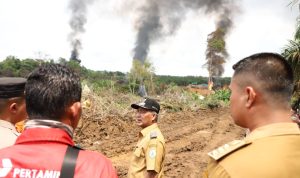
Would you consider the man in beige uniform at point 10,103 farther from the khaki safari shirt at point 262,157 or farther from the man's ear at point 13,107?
the khaki safari shirt at point 262,157

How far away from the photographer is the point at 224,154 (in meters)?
1.65

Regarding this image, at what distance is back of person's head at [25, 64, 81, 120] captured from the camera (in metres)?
1.75

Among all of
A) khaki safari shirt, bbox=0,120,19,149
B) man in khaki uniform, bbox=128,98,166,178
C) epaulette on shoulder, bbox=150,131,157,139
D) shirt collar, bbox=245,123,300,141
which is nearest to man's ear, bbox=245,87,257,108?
shirt collar, bbox=245,123,300,141

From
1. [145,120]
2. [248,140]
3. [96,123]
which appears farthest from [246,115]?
[96,123]

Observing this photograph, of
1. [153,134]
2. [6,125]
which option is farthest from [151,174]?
[6,125]

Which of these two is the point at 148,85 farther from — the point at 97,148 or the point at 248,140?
the point at 248,140

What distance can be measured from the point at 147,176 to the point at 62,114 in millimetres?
2371

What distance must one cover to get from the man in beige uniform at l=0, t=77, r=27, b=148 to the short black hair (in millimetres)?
1482

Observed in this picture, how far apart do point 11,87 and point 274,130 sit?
1.72m

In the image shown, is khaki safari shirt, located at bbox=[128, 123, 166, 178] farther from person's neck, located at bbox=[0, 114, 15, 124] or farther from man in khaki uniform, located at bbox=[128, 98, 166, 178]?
person's neck, located at bbox=[0, 114, 15, 124]

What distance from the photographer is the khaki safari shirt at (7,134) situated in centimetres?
253

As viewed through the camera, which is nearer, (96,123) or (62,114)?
(62,114)

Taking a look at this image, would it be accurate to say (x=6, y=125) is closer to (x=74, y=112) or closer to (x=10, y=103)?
(x=10, y=103)

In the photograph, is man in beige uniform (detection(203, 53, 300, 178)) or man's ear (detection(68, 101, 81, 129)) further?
man's ear (detection(68, 101, 81, 129))
